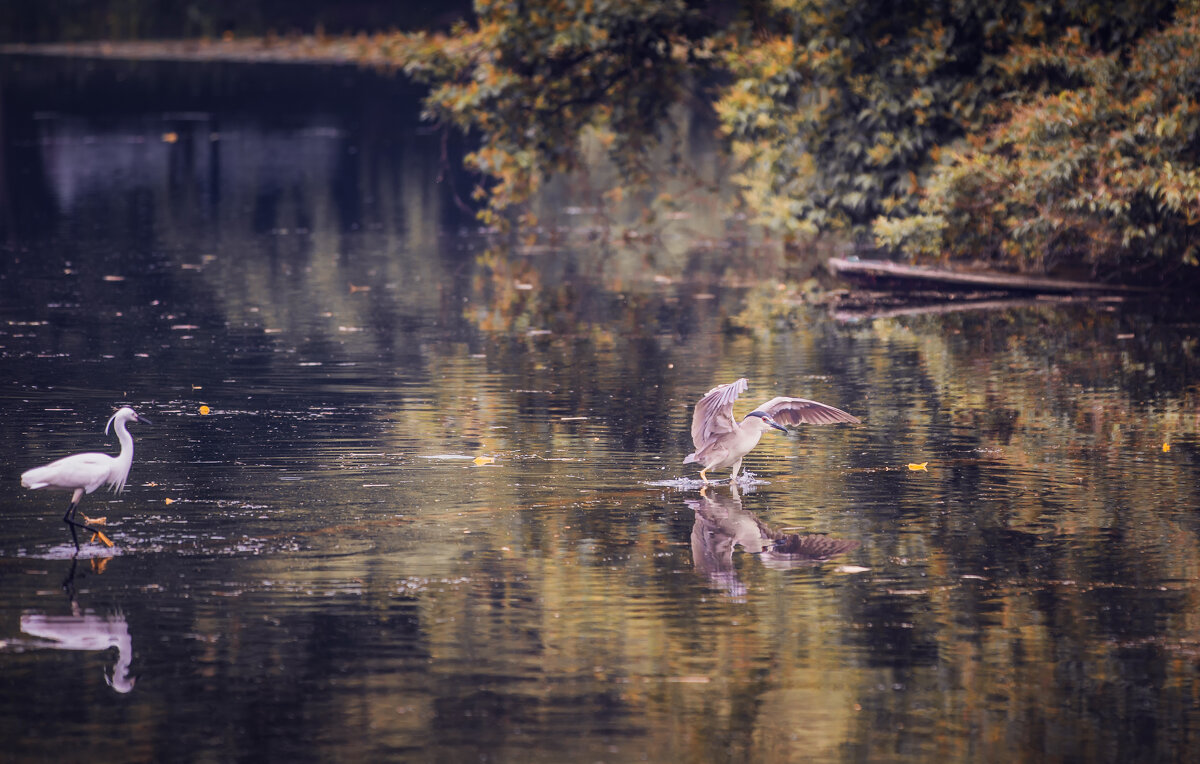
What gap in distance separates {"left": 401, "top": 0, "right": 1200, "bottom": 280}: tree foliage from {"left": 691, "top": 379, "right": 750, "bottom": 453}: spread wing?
824 centimetres

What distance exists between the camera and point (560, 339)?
1714cm

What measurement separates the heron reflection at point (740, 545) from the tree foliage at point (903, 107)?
8870mm

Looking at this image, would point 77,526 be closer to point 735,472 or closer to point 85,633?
point 85,633

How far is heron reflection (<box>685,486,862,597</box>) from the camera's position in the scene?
9.30 m

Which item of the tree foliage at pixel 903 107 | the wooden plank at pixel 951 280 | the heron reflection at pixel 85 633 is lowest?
the wooden plank at pixel 951 280

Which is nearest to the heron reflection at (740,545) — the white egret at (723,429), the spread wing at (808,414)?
the white egret at (723,429)

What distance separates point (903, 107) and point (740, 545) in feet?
40.4

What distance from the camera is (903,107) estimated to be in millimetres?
21188

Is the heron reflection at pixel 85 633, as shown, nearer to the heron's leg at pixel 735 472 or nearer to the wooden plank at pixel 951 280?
the heron's leg at pixel 735 472

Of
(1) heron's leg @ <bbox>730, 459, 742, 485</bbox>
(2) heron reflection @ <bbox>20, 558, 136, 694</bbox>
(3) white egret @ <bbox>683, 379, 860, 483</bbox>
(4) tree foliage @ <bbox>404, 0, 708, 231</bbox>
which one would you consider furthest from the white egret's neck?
(4) tree foliage @ <bbox>404, 0, 708, 231</bbox>

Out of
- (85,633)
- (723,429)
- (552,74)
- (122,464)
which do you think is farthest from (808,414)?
(552,74)

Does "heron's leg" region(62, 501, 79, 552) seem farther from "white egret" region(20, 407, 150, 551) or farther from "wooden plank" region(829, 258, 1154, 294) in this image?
"wooden plank" region(829, 258, 1154, 294)

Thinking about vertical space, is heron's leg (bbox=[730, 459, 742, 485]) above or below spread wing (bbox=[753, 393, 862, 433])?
below

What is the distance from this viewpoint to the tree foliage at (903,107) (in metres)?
18.7
